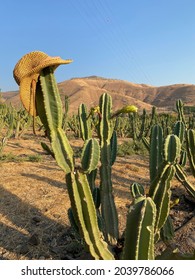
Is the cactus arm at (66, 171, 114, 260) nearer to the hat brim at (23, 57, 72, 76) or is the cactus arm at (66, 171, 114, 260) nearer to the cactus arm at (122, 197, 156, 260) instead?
the cactus arm at (122, 197, 156, 260)

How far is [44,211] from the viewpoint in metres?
4.78

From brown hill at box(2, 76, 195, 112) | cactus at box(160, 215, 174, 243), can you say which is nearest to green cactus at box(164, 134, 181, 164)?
cactus at box(160, 215, 174, 243)

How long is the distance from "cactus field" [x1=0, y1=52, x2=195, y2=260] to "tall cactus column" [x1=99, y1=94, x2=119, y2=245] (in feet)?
0.03

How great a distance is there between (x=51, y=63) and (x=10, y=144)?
→ 8.33 m

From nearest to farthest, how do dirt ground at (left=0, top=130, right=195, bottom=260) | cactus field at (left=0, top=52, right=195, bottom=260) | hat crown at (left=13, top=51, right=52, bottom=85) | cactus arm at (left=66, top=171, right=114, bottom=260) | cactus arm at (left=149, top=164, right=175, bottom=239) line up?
1. hat crown at (left=13, top=51, right=52, bottom=85)
2. cactus field at (left=0, top=52, right=195, bottom=260)
3. cactus arm at (left=66, top=171, right=114, bottom=260)
4. cactus arm at (left=149, top=164, right=175, bottom=239)
5. dirt ground at (left=0, top=130, right=195, bottom=260)

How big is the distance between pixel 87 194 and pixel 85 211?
0.45 feet

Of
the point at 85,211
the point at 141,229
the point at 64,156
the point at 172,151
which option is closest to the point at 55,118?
the point at 64,156

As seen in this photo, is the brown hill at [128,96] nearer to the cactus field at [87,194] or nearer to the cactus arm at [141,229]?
the cactus field at [87,194]

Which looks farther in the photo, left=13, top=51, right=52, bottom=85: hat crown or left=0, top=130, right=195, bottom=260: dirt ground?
left=0, top=130, right=195, bottom=260: dirt ground

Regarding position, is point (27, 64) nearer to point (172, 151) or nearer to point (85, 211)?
point (85, 211)

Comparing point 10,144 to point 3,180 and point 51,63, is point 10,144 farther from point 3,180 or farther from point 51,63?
point 51,63

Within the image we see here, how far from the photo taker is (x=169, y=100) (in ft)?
248

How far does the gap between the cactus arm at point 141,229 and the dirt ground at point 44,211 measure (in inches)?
58.9

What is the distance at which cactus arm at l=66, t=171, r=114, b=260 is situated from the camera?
2475mm
